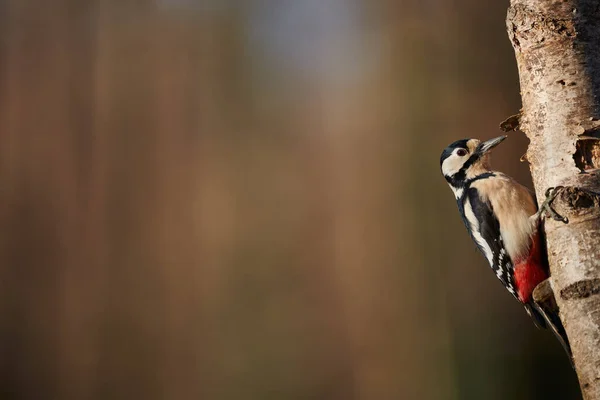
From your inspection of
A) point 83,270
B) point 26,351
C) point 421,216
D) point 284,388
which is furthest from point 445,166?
point 26,351

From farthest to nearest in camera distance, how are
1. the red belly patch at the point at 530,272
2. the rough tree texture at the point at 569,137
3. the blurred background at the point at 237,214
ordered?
1. the blurred background at the point at 237,214
2. the red belly patch at the point at 530,272
3. the rough tree texture at the point at 569,137

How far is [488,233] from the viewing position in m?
1.98

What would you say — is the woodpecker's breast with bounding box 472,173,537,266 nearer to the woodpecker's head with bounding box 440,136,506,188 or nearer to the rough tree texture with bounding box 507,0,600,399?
the woodpecker's head with bounding box 440,136,506,188

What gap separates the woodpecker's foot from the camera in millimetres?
1350

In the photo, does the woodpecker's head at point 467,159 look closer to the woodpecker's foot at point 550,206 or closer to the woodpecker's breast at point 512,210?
the woodpecker's breast at point 512,210

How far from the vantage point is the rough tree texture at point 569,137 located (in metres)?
1.26

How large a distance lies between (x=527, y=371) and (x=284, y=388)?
1640 millimetres

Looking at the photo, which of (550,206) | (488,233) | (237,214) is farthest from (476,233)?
(237,214)

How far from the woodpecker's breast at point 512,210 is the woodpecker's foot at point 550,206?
16 centimetres

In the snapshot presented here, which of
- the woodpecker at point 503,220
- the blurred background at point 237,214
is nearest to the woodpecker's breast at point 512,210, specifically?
the woodpecker at point 503,220

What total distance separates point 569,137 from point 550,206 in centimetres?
16

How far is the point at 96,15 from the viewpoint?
4824 millimetres

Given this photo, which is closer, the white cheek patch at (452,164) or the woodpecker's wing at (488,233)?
the woodpecker's wing at (488,233)

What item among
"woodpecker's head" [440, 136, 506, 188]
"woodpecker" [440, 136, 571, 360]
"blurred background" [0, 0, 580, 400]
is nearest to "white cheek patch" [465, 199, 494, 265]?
"woodpecker" [440, 136, 571, 360]
